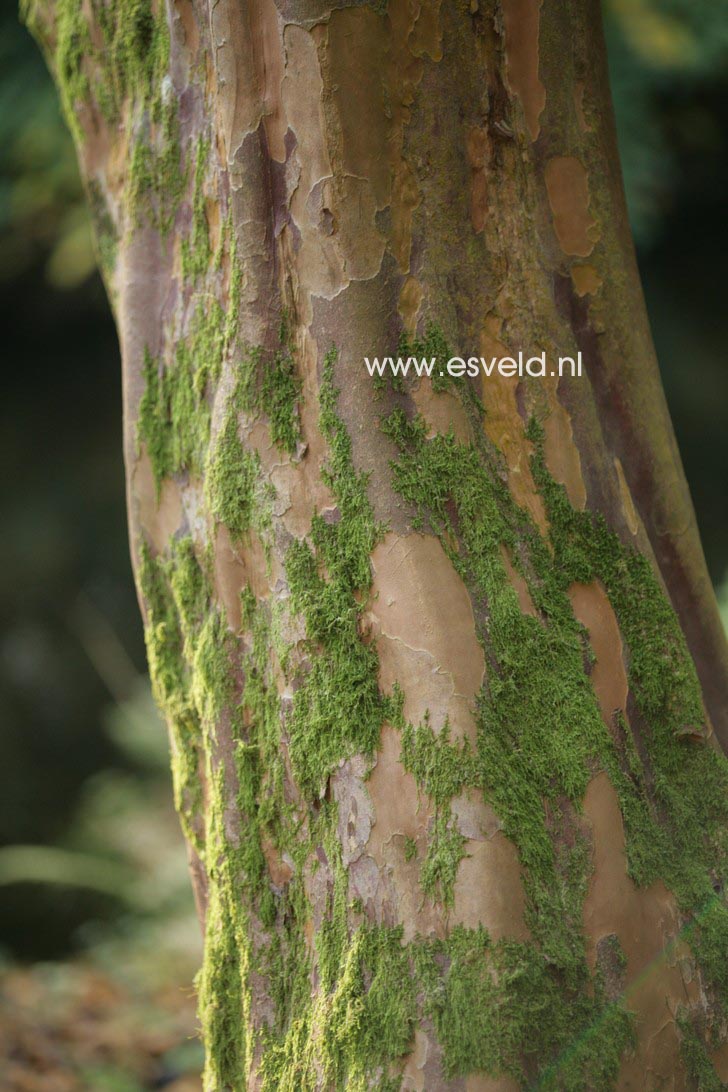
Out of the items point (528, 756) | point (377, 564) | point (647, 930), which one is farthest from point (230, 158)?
point (647, 930)

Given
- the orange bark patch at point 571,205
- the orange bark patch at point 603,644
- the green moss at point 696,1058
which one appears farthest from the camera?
the orange bark patch at point 571,205

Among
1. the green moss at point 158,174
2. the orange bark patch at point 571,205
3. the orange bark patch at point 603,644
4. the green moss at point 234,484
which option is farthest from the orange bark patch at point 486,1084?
the green moss at point 158,174

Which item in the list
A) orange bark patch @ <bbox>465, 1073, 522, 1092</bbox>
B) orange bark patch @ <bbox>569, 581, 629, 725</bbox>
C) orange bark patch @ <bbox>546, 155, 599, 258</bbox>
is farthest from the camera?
orange bark patch @ <bbox>546, 155, 599, 258</bbox>

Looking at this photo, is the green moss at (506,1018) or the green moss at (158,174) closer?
the green moss at (506,1018)

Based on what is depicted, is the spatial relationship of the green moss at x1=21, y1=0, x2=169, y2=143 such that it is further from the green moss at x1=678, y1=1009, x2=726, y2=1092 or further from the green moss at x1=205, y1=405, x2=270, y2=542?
the green moss at x1=678, y1=1009, x2=726, y2=1092

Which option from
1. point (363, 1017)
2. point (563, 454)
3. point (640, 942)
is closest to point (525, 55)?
point (563, 454)

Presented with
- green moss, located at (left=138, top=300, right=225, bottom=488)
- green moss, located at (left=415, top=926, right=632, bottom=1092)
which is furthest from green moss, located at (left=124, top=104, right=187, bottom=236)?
green moss, located at (left=415, top=926, right=632, bottom=1092)

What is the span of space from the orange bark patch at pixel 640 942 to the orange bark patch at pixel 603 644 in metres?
0.13

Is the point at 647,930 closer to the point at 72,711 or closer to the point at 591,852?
the point at 591,852

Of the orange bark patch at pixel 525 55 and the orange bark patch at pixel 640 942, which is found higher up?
the orange bark patch at pixel 525 55

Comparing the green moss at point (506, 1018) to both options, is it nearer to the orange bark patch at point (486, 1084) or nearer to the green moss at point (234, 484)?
the orange bark patch at point (486, 1084)

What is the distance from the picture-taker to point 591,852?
1.43 metres

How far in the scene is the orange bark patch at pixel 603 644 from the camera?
1.53 m

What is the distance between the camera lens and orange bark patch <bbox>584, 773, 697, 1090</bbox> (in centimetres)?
140
